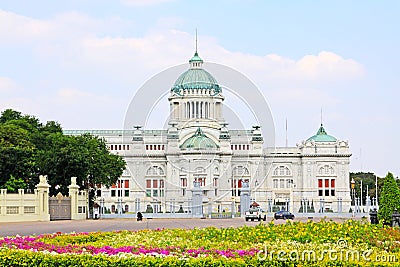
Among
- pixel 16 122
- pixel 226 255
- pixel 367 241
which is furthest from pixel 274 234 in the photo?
pixel 16 122

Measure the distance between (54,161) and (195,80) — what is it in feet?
227

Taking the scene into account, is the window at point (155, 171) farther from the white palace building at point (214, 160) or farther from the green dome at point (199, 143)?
the green dome at point (199, 143)

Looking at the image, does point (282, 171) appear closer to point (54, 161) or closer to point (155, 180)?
point (155, 180)

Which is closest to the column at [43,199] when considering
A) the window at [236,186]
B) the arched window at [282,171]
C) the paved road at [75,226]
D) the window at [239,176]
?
the paved road at [75,226]

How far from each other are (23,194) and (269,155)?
83.2 meters

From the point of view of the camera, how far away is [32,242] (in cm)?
1775

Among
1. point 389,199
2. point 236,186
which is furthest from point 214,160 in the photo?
point 389,199

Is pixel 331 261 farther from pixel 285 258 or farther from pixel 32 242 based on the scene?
pixel 32 242

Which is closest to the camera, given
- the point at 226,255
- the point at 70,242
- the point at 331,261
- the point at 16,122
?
the point at 331,261

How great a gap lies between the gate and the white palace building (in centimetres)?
6352

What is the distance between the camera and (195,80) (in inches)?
5148

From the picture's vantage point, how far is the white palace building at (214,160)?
4931 inches

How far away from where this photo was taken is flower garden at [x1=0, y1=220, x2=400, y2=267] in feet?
43.8

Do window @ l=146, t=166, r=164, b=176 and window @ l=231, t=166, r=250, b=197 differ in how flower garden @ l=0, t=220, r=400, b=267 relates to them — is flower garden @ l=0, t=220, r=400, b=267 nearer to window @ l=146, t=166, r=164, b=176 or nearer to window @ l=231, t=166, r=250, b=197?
window @ l=231, t=166, r=250, b=197
